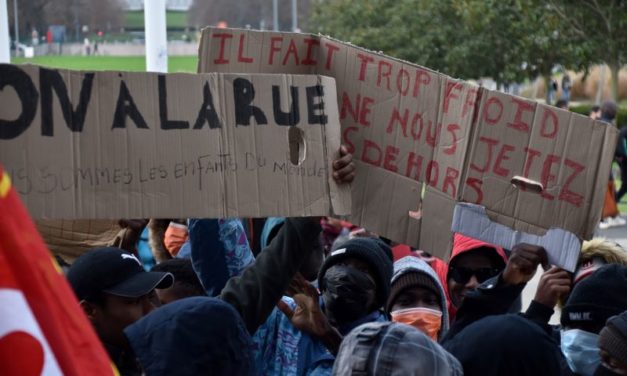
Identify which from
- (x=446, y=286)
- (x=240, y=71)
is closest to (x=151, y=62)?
(x=446, y=286)

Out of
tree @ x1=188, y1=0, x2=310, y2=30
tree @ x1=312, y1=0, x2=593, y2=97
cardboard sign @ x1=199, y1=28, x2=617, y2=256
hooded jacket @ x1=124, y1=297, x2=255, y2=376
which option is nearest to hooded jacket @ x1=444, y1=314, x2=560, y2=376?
cardboard sign @ x1=199, y1=28, x2=617, y2=256

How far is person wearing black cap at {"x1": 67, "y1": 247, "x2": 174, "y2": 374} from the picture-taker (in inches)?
137

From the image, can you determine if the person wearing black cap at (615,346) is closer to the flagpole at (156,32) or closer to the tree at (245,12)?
the flagpole at (156,32)

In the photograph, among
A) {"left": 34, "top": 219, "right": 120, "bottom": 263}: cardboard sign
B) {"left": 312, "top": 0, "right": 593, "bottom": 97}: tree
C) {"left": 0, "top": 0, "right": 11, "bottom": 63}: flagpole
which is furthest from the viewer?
{"left": 312, "top": 0, "right": 593, "bottom": 97}: tree

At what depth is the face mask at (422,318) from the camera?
4.54 meters

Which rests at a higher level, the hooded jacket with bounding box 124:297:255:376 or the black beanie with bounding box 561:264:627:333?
the hooded jacket with bounding box 124:297:255:376

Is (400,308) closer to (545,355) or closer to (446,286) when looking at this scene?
(446,286)

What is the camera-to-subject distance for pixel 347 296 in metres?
4.29

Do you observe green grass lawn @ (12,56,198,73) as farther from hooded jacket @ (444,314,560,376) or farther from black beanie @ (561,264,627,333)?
black beanie @ (561,264,627,333)

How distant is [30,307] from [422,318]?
2.99 m

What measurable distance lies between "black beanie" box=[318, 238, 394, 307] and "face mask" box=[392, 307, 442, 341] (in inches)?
5.4

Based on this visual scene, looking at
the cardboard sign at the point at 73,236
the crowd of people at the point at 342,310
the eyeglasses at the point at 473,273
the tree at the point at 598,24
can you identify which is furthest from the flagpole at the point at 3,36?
the tree at the point at 598,24

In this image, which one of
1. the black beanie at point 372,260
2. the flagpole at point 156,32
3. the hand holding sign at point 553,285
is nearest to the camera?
the hand holding sign at point 553,285

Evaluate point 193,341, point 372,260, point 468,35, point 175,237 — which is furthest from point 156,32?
point 468,35
